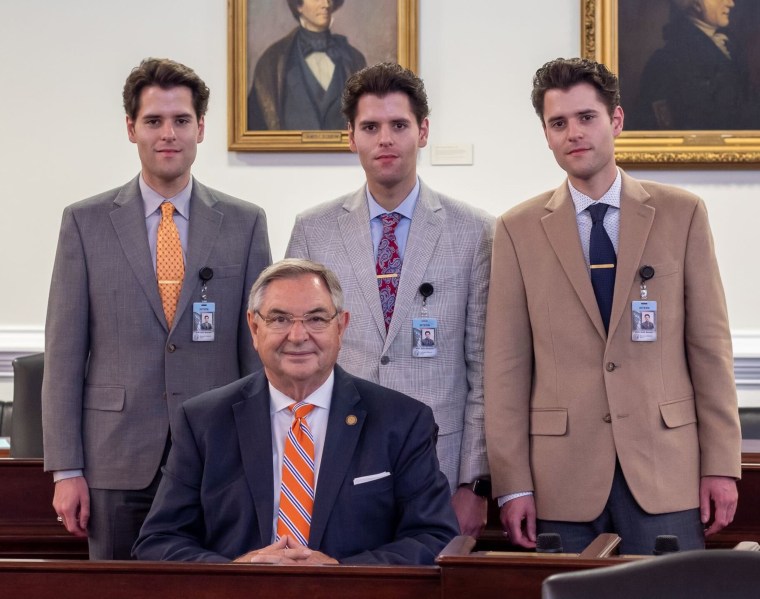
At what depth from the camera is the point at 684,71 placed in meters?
A: 5.74

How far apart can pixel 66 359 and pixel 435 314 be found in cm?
110

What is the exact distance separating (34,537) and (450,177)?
310cm

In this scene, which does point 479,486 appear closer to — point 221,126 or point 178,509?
point 178,509

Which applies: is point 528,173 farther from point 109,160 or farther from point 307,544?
point 307,544

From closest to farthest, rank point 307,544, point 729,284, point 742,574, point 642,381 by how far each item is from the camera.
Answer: point 742,574, point 307,544, point 642,381, point 729,284

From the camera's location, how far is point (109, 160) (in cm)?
606

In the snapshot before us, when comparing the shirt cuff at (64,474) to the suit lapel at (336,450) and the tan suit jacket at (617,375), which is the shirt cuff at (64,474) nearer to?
the suit lapel at (336,450)

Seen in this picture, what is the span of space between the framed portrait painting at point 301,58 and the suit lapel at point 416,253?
255 centimetres

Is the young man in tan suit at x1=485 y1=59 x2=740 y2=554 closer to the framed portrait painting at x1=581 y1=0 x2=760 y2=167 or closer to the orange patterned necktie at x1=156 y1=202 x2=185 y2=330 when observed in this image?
the orange patterned necktie at x1=156 y1=202 x2=185 y2=330

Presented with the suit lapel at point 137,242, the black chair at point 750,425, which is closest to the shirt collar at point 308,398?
the suit lapel at point 137,242

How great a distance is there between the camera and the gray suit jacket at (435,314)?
10.6 feet

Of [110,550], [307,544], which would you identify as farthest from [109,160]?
[307,544]

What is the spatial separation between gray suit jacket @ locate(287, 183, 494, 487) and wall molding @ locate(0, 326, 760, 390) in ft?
9.43

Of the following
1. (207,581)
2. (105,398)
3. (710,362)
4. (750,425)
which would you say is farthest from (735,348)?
(207,581)
